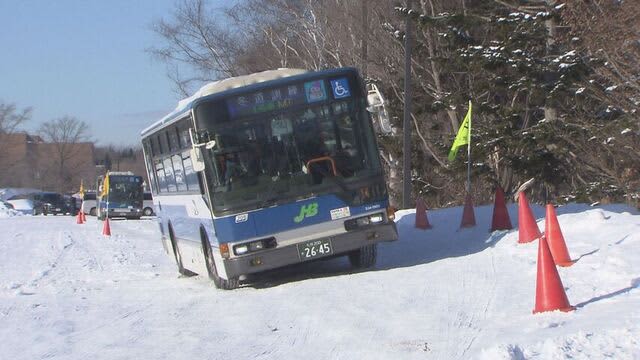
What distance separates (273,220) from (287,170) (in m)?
0.70

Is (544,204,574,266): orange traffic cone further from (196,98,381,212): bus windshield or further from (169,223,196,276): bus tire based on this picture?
(169,223,196,276): bus tire

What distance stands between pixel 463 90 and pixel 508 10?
449cm

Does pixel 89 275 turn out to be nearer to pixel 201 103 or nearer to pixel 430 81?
pixel 201 103

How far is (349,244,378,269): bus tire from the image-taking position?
493 inches

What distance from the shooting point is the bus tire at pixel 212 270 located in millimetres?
12414

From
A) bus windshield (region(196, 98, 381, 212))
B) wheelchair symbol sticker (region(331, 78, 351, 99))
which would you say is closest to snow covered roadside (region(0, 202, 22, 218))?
bus windshield (region(196, 98, 381, 212))

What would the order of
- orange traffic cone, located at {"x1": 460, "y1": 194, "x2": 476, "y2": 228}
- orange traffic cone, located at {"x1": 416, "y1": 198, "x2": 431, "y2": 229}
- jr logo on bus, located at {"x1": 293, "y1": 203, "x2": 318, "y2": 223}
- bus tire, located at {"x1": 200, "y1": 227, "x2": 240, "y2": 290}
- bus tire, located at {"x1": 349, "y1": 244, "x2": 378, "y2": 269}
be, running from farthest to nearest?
orange traffic cone, located at {"x1": 416, "y1": 198, "x2": 431, "y2": 229} < orange traffic cone, located at {"x1": 460, "y1": 194, "x2": 476, "y2": 228} < bus tire, located at {"x1": 349, "y1": 244, "x2": 378, "y2": 269} < bus tire, located at {"x1": 200, "y1": 227, "x2": 240, "y2": 290} < jr logo on bus, located at {"x1": 293, "y1": 203, "x2": 318, "y2": 223}

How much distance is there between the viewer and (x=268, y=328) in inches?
347

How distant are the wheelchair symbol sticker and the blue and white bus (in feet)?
0.04

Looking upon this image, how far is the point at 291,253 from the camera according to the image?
11625 millimetres

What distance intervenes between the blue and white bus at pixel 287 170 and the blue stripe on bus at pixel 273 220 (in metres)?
0.01

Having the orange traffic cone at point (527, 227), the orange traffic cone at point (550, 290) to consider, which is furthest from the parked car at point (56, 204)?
the orange traffic cone at point (550, 290)

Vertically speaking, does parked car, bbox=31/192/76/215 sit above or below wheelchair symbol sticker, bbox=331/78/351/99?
below

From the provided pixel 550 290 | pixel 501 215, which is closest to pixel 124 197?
pixel 501 215
